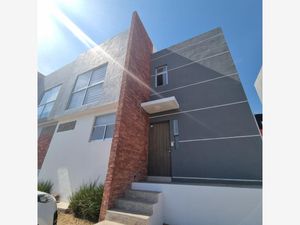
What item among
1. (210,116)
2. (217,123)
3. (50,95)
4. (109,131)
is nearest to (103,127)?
(109,131)

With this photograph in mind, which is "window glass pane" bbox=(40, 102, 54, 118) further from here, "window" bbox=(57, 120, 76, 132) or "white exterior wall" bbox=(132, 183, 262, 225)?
"white exterior wall" bbox=(132, 183, 262, 225)

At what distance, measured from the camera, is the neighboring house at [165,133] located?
4.34 metres

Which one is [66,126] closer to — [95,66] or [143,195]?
[95,66]

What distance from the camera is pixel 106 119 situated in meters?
7.03

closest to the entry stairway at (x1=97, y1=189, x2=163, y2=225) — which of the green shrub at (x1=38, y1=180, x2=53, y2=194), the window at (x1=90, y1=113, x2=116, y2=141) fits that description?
the window at (x1=90, y1=113, x2=116, y2=141)

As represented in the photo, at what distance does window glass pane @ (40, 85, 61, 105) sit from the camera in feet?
36.1

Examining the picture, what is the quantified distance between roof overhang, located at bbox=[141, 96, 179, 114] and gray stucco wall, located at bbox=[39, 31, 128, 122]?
134cm

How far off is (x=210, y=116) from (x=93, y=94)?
5.64 metres

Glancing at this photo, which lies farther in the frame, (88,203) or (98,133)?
(98,133)

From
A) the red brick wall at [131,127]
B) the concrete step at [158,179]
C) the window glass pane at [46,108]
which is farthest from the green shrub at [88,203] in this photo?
the window glass pane at [46,108]

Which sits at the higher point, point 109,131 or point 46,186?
point 109,131

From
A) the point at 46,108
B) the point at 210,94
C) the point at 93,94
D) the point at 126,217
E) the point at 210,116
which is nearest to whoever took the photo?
the point at 126,217
